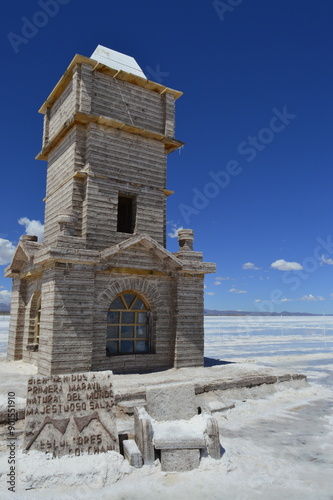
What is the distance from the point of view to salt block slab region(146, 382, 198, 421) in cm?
818

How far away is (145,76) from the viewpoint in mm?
17031

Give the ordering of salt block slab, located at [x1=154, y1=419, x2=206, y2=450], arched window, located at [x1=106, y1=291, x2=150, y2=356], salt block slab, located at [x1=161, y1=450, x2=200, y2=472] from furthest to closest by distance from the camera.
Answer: arched window, located at [x1=106, y1=291, x2=150, y2=356] < salt block slab, located at [x1=154, y1=419, x2=206, y2=450] < salt block slab, located at [x1=161, y1=450, x2=200, y2=472]

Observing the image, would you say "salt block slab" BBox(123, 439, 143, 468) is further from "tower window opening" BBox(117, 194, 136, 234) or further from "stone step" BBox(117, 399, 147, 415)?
"tower window opening" BBox(117, 194, 136, 234)

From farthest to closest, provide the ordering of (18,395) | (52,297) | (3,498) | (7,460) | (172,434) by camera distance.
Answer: (52,297) → (18,395) → (172,434) → (7,460) → (3,498)

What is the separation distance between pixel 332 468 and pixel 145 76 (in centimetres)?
1574

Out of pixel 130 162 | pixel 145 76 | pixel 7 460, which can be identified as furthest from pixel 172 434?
pixel 145 76

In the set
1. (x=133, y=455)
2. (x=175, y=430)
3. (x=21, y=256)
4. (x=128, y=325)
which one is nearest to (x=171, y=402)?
(x=175, y=430)

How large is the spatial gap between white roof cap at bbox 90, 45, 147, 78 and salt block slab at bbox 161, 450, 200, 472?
14.4m

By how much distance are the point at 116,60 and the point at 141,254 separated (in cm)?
875

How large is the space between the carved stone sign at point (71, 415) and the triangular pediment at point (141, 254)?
6.25m

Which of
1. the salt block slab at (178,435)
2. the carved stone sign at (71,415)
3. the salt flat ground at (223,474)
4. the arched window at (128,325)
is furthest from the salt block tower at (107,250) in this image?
the salt flat ground at (223,474)

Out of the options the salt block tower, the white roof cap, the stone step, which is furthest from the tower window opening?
the stone step

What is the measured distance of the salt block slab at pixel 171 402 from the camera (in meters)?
8.18

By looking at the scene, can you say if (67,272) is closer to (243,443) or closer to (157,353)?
(157,353)
